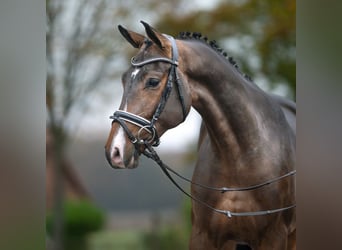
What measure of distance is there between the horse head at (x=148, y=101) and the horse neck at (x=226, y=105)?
0.15 metres

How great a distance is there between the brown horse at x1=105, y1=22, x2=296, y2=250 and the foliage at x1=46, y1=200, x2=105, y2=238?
19.1 ft

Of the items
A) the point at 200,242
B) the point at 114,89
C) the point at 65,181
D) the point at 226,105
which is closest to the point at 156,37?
the point at 226,105

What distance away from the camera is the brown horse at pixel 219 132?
3418mm

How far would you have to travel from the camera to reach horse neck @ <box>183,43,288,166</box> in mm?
3666

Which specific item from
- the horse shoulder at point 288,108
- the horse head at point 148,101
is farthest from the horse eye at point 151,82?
the horse shoulder at point 288,108

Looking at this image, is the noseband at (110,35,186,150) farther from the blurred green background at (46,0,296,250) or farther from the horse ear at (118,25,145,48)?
the blurred green background at (46,0,296,250)

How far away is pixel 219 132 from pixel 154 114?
0.54m

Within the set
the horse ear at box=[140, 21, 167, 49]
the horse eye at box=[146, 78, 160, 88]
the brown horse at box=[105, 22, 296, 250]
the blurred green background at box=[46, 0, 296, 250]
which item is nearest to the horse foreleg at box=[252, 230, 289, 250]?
the brown horse at box=[105, 22, 296, 250]

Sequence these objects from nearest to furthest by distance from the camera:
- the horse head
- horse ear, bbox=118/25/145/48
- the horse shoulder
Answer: the horse head, horse ear, bbox=118/25/145/48, the horse shoulder

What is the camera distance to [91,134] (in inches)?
375
